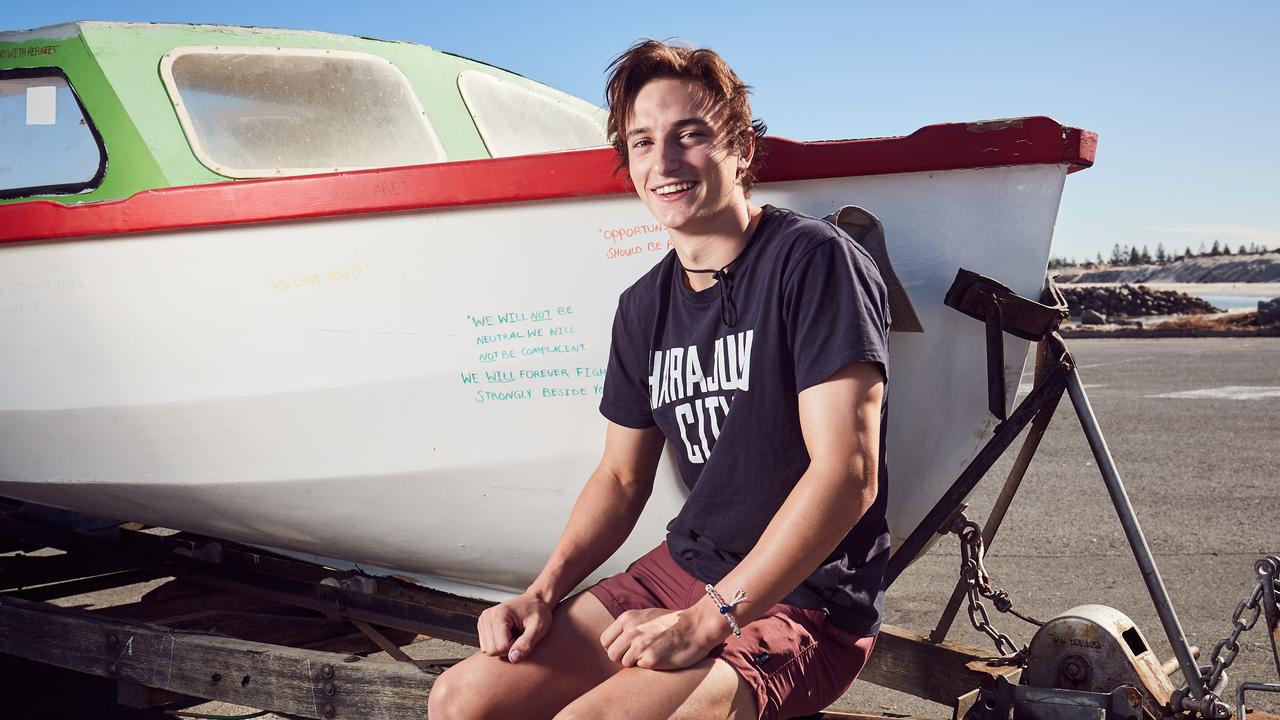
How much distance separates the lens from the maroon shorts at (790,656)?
5.90 ft

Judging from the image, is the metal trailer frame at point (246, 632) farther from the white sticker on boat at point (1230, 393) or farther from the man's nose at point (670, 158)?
the white sticker on boat at point (1230, 393)

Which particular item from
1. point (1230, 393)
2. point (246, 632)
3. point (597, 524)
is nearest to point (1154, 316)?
point (1230, 393)

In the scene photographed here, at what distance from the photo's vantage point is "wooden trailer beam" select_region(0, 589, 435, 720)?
8.50ft

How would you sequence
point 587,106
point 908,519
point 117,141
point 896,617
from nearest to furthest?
1. point 908,519
2. point 117,141
3. point 896,617
4. point 587,106

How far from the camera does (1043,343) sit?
2479 millimetres

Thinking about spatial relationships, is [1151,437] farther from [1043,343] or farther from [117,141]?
[117,141]

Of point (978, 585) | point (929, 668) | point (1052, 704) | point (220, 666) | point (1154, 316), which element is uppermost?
point (978, 585)

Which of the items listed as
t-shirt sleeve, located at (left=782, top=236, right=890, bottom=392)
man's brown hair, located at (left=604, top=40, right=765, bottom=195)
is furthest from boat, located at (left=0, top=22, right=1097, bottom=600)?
t-shirt sleeve, located at (left=782, top=236, right=890, bottom=392)

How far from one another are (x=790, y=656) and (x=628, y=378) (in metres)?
0.65

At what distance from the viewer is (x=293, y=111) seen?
356 centimetres

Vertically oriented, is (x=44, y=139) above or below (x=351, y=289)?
above

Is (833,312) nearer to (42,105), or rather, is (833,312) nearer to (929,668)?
(929,668)

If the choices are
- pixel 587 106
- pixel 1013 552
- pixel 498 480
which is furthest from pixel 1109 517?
pixel 498 480

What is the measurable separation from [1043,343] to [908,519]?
537 millimetres
